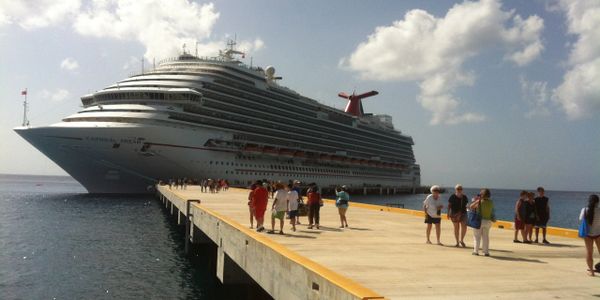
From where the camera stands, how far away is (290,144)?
271ft

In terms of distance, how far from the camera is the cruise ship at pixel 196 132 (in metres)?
56.3

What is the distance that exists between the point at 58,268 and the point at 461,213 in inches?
612

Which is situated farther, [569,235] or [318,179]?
[318,179]

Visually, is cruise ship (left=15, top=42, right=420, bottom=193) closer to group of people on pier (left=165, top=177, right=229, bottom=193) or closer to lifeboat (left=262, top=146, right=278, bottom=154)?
lifeboat (left=262, top=146, right=278, bottom=154)

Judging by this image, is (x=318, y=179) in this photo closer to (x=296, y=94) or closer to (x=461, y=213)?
(x=296, y=94)

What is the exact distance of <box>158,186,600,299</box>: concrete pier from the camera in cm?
696

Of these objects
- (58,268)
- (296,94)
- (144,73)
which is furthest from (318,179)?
(58,268)

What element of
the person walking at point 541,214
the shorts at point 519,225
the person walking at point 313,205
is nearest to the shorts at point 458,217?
the shorts at point 519,225

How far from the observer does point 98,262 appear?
20.4 meters

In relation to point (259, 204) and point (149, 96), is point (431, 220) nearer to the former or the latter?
point (259, 204)

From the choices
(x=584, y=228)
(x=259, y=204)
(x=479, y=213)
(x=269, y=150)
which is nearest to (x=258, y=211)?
(x=259, y=204)

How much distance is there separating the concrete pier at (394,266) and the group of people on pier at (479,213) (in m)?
0.48

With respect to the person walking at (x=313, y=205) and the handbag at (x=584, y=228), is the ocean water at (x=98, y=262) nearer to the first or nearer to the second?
the person walking at (x=313, y=205)

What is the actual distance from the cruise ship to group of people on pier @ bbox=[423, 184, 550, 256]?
159 ft
